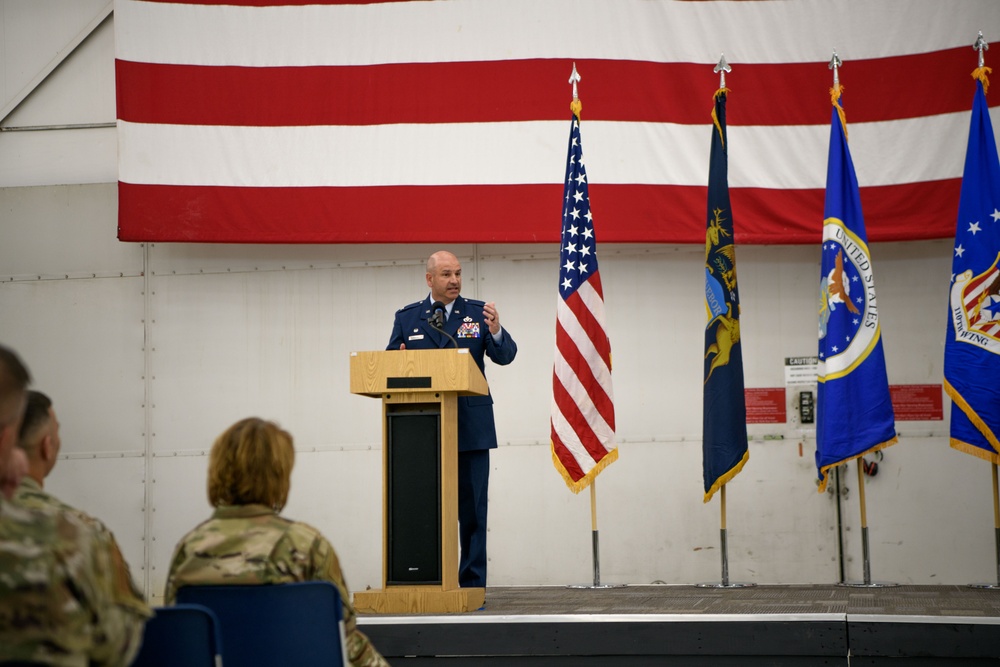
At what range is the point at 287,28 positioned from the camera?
6.27 meters

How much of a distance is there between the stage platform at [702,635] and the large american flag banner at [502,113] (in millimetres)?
2608

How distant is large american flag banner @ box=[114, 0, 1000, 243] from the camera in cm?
589

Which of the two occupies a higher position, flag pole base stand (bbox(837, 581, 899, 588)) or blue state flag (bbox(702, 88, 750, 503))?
blue state flag (bbox(702, 88, 750, 503))

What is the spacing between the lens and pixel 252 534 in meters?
2.19

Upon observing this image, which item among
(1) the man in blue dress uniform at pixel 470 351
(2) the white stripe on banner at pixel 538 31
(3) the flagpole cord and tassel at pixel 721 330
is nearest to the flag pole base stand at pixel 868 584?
(3) the flagpole cord and tassel at pixel 721 330

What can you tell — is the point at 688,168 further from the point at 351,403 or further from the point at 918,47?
the point at 351,403

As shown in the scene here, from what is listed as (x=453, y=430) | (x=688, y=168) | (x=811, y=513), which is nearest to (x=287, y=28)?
(x=688, y=168)

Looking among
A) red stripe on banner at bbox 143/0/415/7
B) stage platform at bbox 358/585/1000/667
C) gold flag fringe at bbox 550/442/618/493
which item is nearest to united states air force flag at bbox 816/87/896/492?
gold flag fringe at bbox 550/442/618/493

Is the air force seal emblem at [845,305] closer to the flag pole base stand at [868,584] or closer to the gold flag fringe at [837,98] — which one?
the gold flag fringe at [837,98]

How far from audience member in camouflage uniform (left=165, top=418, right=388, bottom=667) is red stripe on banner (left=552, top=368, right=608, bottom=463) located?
3.00 meters

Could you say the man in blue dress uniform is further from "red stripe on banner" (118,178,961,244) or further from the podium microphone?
"red stripe on banner" (118,178,961,244)

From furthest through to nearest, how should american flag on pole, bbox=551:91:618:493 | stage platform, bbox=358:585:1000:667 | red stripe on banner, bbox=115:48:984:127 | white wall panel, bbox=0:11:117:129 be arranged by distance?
white wall panel, bbox=0:11:117:129 → red stripe on banner, bbox=115:48:984:127 → american flag on pole, bbox=551:91:618:493 → stage platform, bbox=358:585:1000:667

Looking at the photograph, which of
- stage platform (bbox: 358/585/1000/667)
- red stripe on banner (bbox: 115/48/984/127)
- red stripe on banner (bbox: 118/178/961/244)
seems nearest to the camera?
stage platform (bbox: 358/585/1000/667)

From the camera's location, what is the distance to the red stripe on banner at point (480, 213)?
5828 mm
